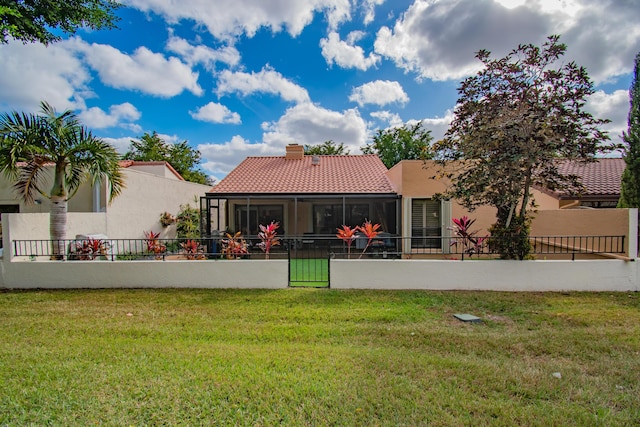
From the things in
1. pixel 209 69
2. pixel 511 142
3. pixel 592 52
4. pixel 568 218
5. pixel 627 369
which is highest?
pixel 209 69

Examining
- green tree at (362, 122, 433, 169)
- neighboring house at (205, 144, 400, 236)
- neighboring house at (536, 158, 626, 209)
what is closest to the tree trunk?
neighboring house at (205, 144, 400, 236)

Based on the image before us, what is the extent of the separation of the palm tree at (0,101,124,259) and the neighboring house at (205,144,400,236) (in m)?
5.22

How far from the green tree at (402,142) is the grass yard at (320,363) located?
A: 26792 mm

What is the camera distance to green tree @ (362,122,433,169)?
32.3 m

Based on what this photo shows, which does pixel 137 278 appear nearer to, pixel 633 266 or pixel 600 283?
pixel 600 283

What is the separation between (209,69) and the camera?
16188 millimetres

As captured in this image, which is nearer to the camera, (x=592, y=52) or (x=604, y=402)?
(x=604, y=402)

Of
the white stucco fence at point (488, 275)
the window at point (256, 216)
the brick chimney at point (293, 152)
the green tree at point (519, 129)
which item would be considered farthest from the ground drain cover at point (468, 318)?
the brick chimney at point (293, 152)

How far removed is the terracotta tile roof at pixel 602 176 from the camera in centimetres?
1378

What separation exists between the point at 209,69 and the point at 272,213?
8242 mm

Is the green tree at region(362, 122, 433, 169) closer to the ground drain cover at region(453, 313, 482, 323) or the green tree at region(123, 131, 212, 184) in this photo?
the green tree at region(123, 131, 212, 184)

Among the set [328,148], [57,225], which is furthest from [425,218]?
[328,148]

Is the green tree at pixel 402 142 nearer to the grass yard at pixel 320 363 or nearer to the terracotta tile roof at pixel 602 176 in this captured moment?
the terracotta tile roof at pixel 602 176

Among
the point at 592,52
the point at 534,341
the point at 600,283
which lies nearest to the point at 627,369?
the point at 534,341
